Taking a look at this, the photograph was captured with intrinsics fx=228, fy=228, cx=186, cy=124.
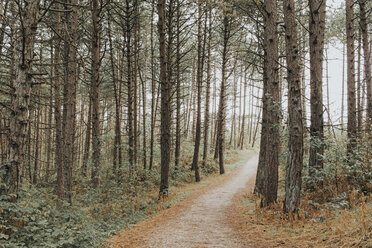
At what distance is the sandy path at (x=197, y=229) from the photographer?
4516mm

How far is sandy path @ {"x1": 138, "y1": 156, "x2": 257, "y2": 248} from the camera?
4.52 m

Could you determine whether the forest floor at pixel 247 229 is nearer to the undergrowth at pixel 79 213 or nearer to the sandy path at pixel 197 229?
the sandy path at pixel 197 229

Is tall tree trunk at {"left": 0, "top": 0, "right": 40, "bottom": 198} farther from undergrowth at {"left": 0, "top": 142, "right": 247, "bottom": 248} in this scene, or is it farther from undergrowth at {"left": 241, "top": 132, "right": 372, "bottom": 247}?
undergrowth at {"left": 241, "top": 132, "right": 372, "bottom": 247}

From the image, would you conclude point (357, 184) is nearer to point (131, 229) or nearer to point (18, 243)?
point (131, 229)

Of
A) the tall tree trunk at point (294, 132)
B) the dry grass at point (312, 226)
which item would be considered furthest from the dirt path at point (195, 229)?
the tall tree trunk at point (294, 132)

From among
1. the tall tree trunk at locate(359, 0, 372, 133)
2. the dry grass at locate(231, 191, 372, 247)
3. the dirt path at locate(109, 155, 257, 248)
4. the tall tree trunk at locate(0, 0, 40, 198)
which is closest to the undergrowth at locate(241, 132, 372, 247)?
the dry grass at locate(231, 191, 372, 247)

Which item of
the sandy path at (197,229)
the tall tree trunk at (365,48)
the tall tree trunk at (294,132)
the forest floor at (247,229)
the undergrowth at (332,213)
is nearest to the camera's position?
the undergrowth at (332,213)

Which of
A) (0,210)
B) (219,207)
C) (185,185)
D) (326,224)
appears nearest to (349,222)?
(326,224)

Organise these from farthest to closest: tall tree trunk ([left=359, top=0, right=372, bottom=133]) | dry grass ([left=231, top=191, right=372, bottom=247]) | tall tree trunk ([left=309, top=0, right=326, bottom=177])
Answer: tall tree trunk ([left=359, top=0, right=372, bottom=133]), tall tree trunk ([left=309, top=0, right=326, bottom=177]), dry grass ([left=231, top=191, right=372, bottom=247])

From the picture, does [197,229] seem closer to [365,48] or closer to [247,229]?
[247,229]

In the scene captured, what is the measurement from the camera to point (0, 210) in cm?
353

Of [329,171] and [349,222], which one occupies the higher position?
[329,171]

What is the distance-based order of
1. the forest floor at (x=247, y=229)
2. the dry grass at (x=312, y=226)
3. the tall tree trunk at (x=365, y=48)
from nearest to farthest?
the dry grass at (x=312, y=226) < the forest floor at (x=247, y=229) < the tall tree trunk at (x=365, y=48)

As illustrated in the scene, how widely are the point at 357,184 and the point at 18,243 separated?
7220 mm
